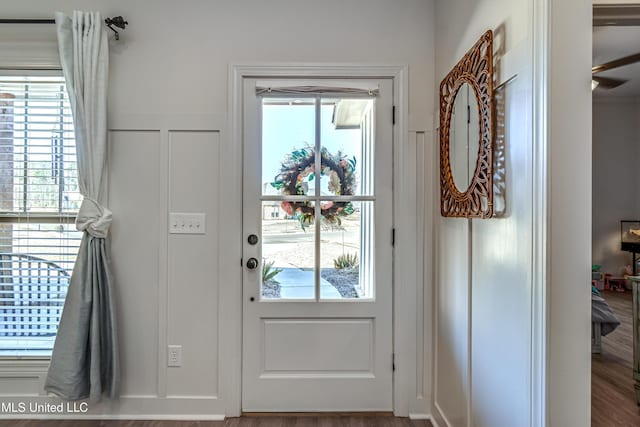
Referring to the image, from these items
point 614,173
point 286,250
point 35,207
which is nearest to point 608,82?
point 614,173

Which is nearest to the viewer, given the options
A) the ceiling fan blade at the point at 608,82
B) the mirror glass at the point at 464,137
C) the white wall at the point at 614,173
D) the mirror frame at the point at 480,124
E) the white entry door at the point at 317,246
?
the mirror frame at the point at 480,124

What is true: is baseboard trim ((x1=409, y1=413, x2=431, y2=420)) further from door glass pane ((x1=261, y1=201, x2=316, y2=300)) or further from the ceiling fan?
the ceiling fan

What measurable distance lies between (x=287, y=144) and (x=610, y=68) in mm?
1750

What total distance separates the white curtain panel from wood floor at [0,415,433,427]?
239 millimetres

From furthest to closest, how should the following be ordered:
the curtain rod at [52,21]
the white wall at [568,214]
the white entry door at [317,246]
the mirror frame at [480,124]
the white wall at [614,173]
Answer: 1. the white wall at [614,173]
2. the white entry door at [317,246]
3. the curtain rod at [52,21]
4. the mirror frame at [480,124]
5. the white wall at [568,214]

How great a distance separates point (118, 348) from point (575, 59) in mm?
2406

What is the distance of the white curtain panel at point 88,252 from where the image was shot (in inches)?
67.3

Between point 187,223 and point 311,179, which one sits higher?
point 311,179

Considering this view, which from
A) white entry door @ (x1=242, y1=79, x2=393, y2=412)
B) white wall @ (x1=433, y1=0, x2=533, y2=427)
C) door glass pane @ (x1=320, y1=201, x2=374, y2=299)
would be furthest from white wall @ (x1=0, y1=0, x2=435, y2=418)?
door glass pane @ (x1=320, y1=201, x2=374, y2=299)

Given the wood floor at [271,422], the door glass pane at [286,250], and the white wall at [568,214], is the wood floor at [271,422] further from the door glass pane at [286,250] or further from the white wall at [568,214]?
the white wall at [568,214]

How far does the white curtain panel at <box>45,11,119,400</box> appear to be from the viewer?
171 cm

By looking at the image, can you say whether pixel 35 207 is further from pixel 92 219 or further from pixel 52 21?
pixel 52 21

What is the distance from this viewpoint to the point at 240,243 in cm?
187

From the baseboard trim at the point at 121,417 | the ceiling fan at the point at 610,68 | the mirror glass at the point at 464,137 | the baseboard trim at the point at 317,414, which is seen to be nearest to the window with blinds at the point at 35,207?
the baseboard trim at the point at 121,417
